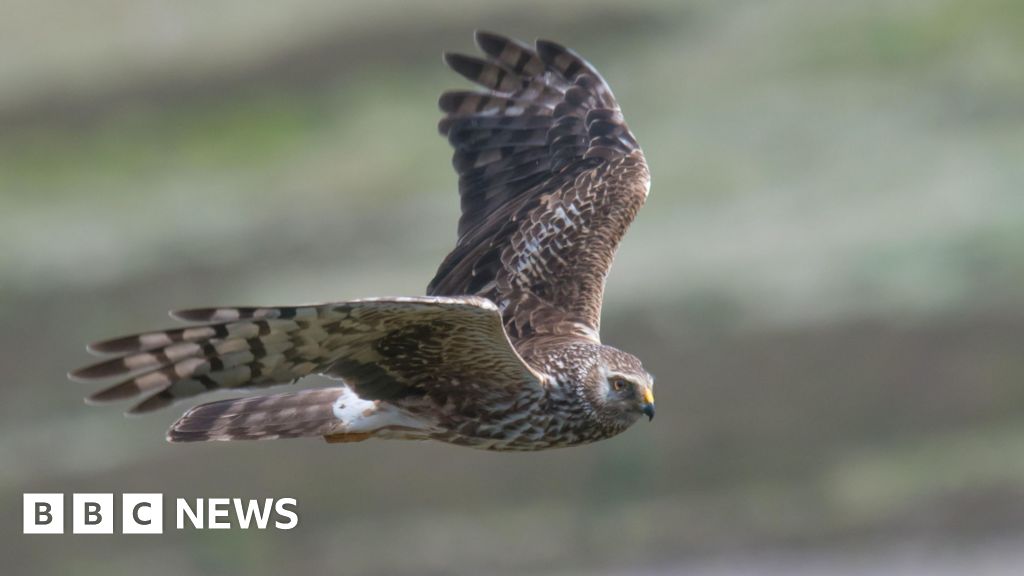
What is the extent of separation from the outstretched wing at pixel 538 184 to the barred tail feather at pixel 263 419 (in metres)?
1.05

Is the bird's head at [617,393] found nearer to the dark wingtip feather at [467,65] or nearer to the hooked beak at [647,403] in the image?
the hooked beak at [647,403]

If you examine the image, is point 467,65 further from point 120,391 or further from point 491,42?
point 120,391

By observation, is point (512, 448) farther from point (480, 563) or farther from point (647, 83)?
point (647, 83)

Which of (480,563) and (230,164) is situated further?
(230,164)

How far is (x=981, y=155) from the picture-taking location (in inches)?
963

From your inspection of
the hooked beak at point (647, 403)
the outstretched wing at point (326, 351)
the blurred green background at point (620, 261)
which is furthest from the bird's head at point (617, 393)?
the blurred green background at point (620, 261)

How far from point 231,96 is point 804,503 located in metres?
13.8

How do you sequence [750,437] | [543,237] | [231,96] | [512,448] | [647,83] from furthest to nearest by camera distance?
1. [231,96]
2. [647,83]
3. [750,437]
4. [543,237]
5. [512,448]

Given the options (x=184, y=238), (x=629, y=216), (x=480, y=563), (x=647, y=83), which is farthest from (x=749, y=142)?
(x=629, y=216)

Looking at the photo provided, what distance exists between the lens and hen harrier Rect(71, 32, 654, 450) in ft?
28.3

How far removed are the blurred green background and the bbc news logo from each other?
0.13 meters

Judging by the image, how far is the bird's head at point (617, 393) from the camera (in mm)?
9781

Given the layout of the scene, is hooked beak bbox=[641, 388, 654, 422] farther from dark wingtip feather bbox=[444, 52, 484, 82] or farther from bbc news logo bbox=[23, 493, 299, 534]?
bbc news logo bbox=[23, 493, 299, 534]

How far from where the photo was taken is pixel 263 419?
385 inches
